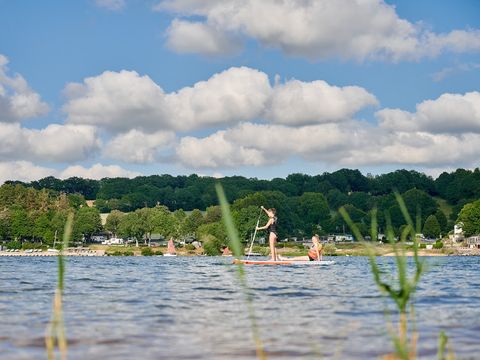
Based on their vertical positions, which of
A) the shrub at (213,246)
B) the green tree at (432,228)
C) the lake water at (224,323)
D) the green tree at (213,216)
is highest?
the green tree at (213,216)

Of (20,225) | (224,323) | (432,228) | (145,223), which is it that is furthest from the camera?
(432,228)

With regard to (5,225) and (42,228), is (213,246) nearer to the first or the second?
(42,228)

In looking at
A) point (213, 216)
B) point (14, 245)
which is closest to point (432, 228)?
point (213, 216)

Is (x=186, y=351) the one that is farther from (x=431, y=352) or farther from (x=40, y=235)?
(x=40, y=235)

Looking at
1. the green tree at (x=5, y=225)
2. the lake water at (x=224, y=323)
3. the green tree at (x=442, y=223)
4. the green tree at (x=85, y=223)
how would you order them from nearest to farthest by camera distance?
the lake water at (x=224, y=323) < the green tree at (x=5, y=225) < the green tree at (x=85, y=223) < the green tree at (x=442, y=223)

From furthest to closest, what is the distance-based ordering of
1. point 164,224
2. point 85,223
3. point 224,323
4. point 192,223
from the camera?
1. point 85,223
2. point 192,223
3. point 164,224
4. point 224,323

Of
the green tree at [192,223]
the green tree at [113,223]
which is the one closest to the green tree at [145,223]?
the green tree at [192,223]

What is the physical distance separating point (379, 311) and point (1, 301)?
268 inches

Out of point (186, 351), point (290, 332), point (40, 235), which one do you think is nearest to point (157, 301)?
point (290, 332)

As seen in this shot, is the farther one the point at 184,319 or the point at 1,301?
the point at 1,301

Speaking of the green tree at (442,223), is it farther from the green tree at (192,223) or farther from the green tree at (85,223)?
the green tree at (85,223)

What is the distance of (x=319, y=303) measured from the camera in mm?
13227

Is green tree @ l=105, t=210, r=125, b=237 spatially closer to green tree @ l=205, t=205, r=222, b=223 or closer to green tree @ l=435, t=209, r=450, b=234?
green tree @ l=205, t=205, r=222, b=223

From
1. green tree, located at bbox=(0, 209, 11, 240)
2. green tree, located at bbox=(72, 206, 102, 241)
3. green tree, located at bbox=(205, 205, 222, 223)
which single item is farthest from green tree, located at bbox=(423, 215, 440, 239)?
green tree, located at bbox=(0, 209, 11, 240)
